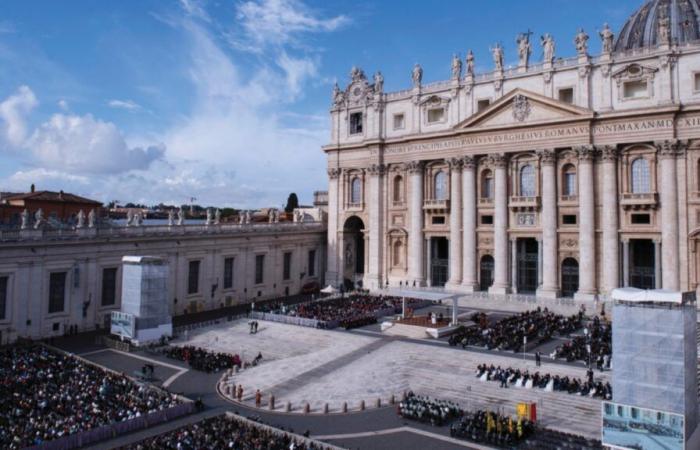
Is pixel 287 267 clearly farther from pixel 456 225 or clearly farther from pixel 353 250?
pixel 456 225

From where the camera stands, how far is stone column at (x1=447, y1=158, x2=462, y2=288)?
183 ft

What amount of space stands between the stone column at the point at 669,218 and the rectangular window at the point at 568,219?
702cm

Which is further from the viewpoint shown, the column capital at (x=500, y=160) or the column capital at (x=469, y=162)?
the column capital at (x=469, y=162)

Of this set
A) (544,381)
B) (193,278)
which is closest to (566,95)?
(544,381)

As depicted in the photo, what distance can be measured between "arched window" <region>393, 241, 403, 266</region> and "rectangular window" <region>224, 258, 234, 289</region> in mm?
17631

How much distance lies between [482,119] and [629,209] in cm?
1535

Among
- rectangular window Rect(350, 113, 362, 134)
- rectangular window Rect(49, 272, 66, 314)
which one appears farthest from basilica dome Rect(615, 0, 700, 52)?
rectangular window Rect(49, 272, 66, 314)

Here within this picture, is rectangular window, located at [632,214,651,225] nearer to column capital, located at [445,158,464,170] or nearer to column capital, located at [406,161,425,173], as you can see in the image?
column capital, located at [445,158,464,170]

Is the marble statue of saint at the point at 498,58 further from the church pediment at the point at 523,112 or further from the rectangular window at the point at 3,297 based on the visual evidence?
the rectangular window at the point at 3,297

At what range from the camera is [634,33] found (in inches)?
2532

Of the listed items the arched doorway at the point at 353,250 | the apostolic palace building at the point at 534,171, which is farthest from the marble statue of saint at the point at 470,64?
the arched doorway at the point at 353,250

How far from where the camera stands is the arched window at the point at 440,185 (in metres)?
58.0

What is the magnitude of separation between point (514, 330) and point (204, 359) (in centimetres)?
2021

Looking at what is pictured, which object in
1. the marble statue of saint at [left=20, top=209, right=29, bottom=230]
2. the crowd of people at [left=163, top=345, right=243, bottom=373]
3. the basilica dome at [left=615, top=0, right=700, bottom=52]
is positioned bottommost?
the crowd of people at [left=163, top=345, right=243, bottom=373]
